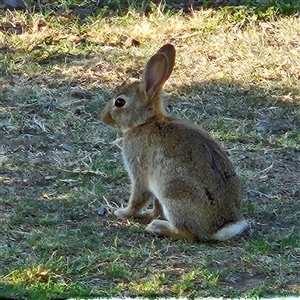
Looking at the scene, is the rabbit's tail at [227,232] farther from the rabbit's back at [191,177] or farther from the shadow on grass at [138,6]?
the shadow on grass at [138,6]

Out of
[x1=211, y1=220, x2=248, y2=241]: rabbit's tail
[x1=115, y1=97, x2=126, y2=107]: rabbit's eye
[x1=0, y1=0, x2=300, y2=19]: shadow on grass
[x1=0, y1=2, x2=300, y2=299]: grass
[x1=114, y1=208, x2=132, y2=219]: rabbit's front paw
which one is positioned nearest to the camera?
[x1=0, y1=2, x2=300, y2=299]: grass

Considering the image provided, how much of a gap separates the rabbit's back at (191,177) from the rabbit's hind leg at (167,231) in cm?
5

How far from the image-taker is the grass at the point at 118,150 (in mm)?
4445

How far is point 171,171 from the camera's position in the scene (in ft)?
16.4

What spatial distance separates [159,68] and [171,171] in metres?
0.73

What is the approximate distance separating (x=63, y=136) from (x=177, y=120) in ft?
4.92

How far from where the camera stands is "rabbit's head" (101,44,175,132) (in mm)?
5383

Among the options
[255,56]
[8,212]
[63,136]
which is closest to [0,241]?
[8,212]

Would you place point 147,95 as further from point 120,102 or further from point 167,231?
point 167,231

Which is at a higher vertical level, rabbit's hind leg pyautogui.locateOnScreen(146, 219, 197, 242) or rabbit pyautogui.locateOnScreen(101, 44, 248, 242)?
rabbit pyautogui.locateOnScreen(101, 44, 248, 242)

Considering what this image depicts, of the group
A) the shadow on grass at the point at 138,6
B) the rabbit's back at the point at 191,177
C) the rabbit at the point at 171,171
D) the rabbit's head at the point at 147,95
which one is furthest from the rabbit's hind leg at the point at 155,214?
the shadow on grass at the point at 138,6

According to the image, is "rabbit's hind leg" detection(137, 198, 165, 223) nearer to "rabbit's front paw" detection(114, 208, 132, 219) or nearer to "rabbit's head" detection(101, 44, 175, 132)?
"rabbit's front paw" detection(114, 208, 132, 219)

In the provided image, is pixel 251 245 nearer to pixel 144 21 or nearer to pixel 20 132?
pixel 20 132

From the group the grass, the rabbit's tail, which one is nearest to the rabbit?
the rabbit's tail
